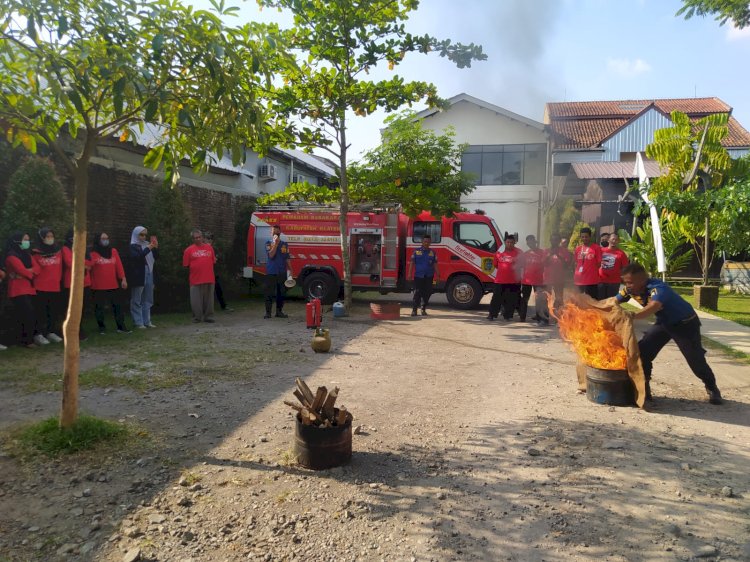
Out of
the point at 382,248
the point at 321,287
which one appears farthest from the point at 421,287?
the point at 321,287

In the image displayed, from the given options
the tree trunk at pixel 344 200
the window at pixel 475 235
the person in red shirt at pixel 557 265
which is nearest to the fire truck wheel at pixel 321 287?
the tree trunk at pixel 344 200

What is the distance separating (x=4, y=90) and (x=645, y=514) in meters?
5.13

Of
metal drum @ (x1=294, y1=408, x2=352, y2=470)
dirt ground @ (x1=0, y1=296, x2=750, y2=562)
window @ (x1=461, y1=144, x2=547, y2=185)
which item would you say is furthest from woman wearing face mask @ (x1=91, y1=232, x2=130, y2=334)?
window @ (x1=461, y1=144, x2=547, y2=185)

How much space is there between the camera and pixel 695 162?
12578mm

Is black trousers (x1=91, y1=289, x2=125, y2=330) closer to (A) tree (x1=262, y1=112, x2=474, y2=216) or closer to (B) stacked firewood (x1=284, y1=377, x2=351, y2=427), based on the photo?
(A) tree (x1=262, y1=112, x2=474, y2=216)

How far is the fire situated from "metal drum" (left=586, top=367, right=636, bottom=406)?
0.07m

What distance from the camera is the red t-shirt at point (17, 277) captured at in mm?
7535

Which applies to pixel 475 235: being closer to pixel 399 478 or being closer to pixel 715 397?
pixel 715 397

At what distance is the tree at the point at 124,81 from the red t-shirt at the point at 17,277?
405 cm

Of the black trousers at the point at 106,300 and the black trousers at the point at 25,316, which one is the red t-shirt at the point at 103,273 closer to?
the black trousers at the point at 106,300

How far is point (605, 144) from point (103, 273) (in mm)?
27544

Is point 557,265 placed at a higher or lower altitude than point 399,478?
higher

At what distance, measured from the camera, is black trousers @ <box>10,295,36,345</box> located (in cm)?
769

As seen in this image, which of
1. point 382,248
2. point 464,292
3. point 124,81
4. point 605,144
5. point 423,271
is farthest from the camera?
point 605,144
